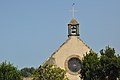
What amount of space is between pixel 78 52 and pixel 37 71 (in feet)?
49.5

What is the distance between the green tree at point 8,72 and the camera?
210 feet

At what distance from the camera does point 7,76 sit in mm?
63875

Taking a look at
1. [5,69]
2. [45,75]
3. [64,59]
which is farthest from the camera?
[64,59]

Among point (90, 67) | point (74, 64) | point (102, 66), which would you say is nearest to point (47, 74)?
point (90, 67)

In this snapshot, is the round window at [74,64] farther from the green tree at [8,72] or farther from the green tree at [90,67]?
the green tree at [90,67]

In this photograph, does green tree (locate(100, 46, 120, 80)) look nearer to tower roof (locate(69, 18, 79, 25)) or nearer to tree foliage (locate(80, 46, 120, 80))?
tree foliage (locate(80, 46, 120, 80))

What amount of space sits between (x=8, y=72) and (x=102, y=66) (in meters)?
15.0

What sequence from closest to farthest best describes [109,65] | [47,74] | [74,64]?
[109,65] → [47,74] → [74,64]

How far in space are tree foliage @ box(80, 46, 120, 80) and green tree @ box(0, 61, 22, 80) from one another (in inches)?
449

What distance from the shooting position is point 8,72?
6431 cm

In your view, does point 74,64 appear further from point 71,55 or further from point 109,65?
point 109,65

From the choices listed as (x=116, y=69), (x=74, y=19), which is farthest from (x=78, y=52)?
(x=116, y=69)

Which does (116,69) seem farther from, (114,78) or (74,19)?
(74,19)

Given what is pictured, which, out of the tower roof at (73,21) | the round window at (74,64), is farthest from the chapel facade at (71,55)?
the tower roof at (73,21)
